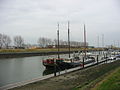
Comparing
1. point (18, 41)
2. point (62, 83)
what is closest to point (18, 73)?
point (62, 83)

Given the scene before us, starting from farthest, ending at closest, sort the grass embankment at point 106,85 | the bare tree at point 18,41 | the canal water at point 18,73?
the bare tree at point 18,41, the canal water at point 18,73, the grass embankment at point 106,85

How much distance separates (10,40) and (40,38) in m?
27.6

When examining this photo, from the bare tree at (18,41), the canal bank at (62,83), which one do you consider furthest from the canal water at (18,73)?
the bare tree at (18,41)

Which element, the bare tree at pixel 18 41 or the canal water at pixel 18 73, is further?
the bare tree at pixel 18 41

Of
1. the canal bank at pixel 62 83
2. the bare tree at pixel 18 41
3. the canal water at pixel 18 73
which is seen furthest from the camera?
the bare tree at pixel 18 41

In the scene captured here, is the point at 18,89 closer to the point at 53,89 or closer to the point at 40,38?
the point at 53,89

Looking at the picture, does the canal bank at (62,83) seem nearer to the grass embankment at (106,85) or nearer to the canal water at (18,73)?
the grass embankment at (106,85)

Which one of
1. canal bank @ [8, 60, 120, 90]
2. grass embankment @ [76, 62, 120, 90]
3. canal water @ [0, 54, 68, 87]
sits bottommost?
canal water @ [0, 54, 68, 87]

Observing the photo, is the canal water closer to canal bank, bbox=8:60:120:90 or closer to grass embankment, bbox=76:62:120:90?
canal bank, bbox=8:60:120:90

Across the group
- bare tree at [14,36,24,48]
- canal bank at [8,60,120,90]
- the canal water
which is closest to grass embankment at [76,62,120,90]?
canal bank at [8,60,120,90]

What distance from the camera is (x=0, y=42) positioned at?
89000mm

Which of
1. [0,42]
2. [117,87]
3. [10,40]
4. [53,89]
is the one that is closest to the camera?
[117,87]

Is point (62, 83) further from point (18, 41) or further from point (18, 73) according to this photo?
point (18, 41)

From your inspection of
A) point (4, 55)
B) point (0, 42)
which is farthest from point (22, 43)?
point (4, 55)
